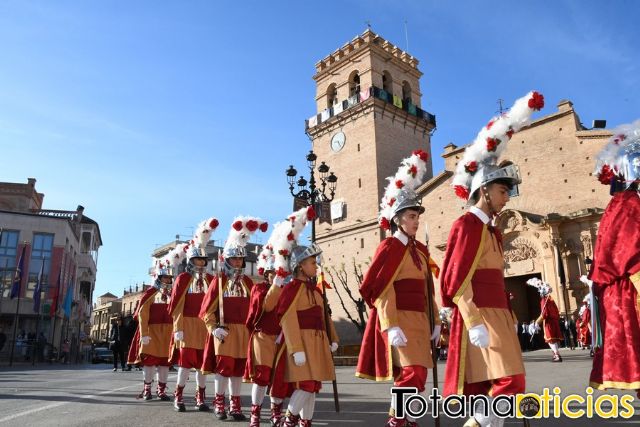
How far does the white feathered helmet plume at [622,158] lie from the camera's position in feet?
13.8

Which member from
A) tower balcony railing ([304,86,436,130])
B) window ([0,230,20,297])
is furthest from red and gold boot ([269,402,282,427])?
tower balcony railing ([304,86,436,130])

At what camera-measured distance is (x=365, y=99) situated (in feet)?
127

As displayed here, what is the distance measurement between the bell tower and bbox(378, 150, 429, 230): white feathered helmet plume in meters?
30.0

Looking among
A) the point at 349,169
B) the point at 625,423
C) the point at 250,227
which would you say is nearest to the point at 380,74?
the point at 349,169

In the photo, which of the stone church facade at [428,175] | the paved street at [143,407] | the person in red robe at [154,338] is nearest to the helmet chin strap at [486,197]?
the paved street at [143,407]

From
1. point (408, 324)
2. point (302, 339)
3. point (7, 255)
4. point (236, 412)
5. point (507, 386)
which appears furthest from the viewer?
point (7, 255)

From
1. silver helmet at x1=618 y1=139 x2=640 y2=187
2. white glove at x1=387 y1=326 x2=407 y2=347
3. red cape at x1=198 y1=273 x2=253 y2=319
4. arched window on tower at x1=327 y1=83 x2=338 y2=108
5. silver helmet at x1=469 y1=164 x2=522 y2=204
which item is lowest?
white glove at x1=387 y1=326 x2=407 y2=347

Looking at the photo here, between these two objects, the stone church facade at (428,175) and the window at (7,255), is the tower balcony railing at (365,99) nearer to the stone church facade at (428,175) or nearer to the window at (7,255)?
the stone church facade at (428,175)

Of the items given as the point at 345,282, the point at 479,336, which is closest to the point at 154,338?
the point at 479,336

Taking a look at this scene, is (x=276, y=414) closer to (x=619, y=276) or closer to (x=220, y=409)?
(x=220, y=409)

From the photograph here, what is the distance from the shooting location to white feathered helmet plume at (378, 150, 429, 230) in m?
5.04

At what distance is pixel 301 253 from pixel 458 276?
2435 millimetres

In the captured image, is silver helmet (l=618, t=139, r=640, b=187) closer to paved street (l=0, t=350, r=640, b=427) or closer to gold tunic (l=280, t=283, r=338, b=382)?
paved street (l=0, t=350, r=640, b=427)

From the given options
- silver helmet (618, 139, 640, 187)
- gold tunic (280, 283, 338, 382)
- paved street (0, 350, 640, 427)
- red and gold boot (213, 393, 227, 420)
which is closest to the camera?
silver helmet (618, 139, 640, 187)
